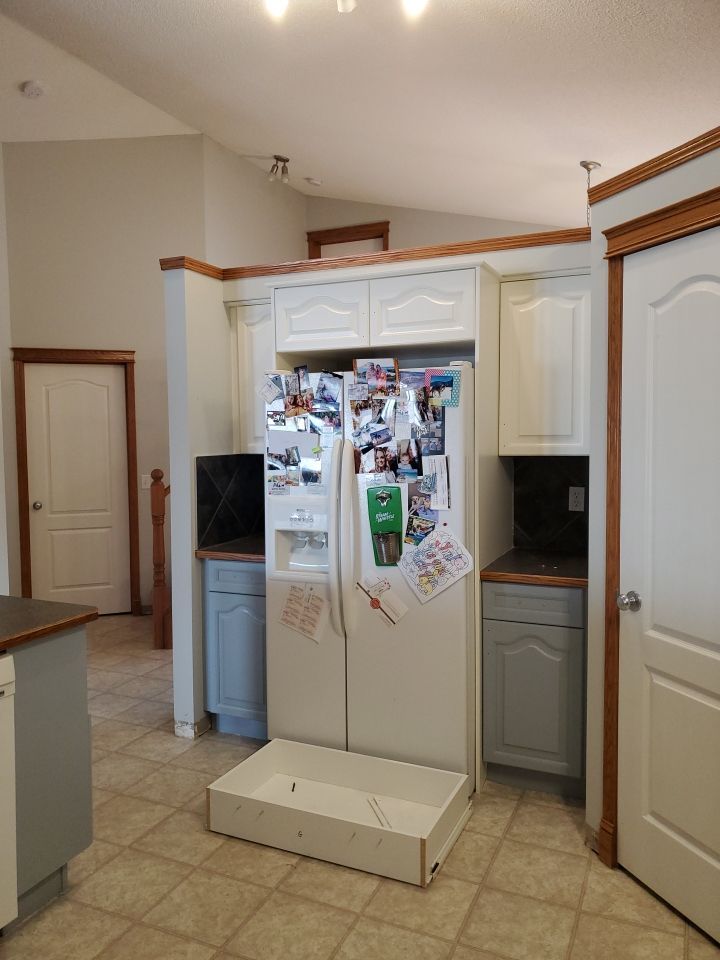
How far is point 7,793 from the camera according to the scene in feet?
6.81

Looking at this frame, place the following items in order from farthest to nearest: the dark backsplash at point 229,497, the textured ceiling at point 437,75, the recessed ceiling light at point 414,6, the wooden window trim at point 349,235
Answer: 1. the wooden window trim at point 349,235
2. the dark backsplash at point 229,497
3. the textured ceiling at point 437,75
4. the recessed ceiling light at point 414,6

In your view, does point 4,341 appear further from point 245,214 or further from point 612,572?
point 612,572

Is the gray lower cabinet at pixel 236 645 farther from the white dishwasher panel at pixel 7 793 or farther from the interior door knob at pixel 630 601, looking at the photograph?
the interior door knob at pixel 630 601

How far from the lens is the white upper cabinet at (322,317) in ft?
10.1

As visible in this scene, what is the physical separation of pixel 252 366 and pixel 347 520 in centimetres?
113

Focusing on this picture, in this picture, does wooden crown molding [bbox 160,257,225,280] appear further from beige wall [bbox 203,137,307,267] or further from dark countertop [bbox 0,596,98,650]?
beige wall [bbox 203,137,307,267]

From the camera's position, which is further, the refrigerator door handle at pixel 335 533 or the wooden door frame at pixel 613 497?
the refrigerator door handle at pixel 335 533

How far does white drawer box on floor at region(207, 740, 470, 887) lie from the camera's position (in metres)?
2.46

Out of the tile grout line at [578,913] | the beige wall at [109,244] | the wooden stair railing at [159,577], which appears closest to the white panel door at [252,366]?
the wooden stair railing at [159,577]

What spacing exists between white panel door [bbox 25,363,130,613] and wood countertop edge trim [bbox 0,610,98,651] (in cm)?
369

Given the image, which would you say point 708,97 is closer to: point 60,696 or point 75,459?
point 60,696

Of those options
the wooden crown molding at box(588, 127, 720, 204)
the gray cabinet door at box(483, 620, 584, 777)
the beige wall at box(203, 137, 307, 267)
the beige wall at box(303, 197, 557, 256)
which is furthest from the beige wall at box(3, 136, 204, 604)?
the wooden crown molding at box(588, 127, 720, 204)

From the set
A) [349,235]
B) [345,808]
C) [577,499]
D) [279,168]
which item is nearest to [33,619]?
[345,808]

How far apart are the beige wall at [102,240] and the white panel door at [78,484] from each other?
0.20 metres
